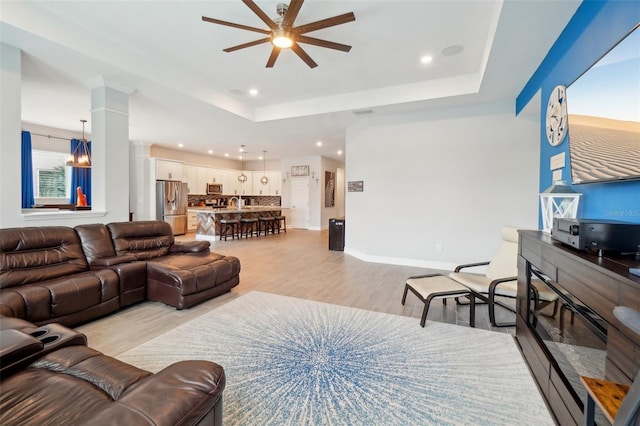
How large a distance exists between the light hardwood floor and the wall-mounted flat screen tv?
1667mm

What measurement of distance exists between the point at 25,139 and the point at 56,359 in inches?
300

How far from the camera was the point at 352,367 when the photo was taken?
2057 millimetres

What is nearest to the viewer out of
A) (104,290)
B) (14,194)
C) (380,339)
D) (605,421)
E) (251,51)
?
(605,421)

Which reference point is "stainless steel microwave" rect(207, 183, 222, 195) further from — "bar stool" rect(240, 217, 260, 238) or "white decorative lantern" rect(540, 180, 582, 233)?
"white decorative lantern" rect(540, 180, 582, 233)

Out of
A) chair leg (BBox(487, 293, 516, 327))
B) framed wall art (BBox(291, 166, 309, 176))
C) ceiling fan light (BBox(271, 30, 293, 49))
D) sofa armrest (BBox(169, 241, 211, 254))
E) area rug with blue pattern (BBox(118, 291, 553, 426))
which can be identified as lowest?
area rug with blue pattern (BBox(118, 291, 553, 426))

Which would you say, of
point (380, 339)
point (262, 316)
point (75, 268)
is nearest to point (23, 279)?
point (75, 268)

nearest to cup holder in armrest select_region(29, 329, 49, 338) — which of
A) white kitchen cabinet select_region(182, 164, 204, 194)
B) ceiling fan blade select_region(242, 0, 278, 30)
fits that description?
ceiling fan blade select_region(242, 0, 278, 30)

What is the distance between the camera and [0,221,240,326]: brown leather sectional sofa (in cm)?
243

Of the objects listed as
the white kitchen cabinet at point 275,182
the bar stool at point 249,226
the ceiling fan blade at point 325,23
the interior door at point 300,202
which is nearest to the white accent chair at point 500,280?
the ceiling fan blade at point 325,23

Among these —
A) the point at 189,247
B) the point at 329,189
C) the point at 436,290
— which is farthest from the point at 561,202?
the point at 329,189

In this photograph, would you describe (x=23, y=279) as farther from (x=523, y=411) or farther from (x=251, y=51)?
(x=523, y=411)

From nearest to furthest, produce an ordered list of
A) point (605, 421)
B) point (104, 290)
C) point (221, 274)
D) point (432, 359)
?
point (605, 421) → point (432, 359) → point (104, 290) → point (221, 274)

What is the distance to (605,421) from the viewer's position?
1086 mm

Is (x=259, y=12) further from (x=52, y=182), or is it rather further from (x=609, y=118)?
(x=52, y=182)
